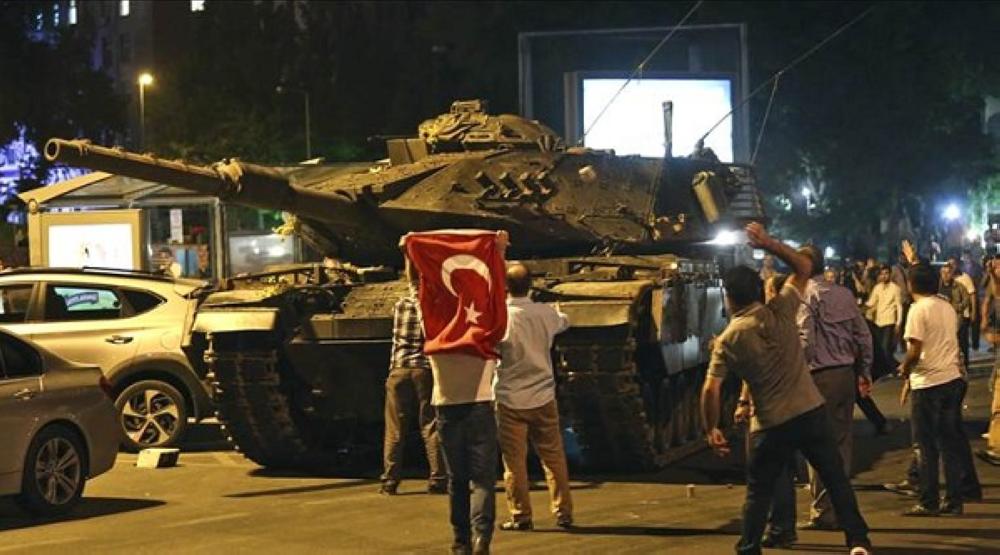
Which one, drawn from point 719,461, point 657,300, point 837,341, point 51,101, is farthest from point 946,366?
point 51,101

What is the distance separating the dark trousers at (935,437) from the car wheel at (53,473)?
5560 millimetres

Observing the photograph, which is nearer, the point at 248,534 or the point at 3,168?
the point at 248,534

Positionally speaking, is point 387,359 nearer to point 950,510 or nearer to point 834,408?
point 834,408

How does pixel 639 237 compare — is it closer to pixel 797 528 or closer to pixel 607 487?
pixel 607 487

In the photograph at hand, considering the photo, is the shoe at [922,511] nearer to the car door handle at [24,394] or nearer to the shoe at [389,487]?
the shoe at [389,487]

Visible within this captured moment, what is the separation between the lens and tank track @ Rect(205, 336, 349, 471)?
12906 millimetres

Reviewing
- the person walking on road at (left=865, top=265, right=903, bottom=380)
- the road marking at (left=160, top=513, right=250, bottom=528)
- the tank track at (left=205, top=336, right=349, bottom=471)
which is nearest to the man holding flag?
the road marking at (left=160, top=513, right=250, bottom=528)

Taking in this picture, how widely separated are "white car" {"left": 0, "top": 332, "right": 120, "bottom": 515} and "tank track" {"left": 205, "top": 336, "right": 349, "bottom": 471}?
1342mm

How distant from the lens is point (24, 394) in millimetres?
11008

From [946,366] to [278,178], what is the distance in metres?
5.28

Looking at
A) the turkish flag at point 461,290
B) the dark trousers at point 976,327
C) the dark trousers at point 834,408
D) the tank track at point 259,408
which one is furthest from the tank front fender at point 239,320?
the dark trousers at point 976,327

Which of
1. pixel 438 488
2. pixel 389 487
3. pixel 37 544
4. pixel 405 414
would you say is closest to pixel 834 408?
pixel 438 488

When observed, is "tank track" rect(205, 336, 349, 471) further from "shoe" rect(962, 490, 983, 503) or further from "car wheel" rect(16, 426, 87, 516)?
"shoe" rect(962, 490, 983, 503)

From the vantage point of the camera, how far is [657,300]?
12062 mm
